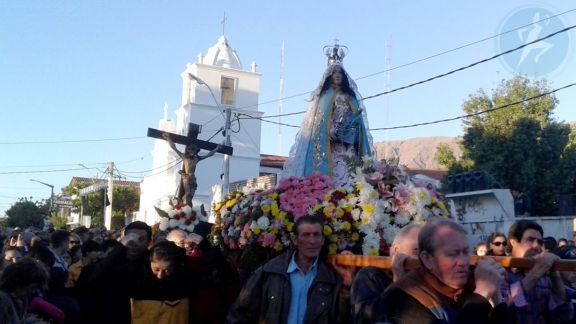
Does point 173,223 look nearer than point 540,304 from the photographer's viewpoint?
No

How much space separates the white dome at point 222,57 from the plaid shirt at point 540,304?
3930 cm

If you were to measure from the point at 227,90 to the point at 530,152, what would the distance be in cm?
1931

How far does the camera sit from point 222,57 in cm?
4275

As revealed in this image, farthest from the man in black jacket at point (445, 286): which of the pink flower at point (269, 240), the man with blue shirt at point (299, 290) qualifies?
the pink flower at point (269, 240)

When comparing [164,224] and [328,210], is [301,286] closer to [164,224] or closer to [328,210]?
[328,210]

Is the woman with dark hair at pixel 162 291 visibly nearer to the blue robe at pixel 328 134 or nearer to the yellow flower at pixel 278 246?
the yellow flower at pixel 278 246

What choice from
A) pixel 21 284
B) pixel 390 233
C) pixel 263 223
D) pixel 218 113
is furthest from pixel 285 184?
pixel 218 113

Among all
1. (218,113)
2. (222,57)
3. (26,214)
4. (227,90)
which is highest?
(222,57)

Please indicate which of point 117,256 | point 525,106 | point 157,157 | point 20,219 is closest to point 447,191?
point 525,106

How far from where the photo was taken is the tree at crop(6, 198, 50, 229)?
4656 cm

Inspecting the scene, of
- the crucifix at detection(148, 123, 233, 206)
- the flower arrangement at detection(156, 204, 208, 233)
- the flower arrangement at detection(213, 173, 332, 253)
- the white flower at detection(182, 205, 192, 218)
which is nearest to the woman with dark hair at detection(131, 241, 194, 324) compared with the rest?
the flower arrangement at detection(213, 173, 332, 253)

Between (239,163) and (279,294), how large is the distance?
38.5 metres

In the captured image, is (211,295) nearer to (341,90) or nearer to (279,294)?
(279,294)

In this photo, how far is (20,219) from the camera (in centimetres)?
4691
